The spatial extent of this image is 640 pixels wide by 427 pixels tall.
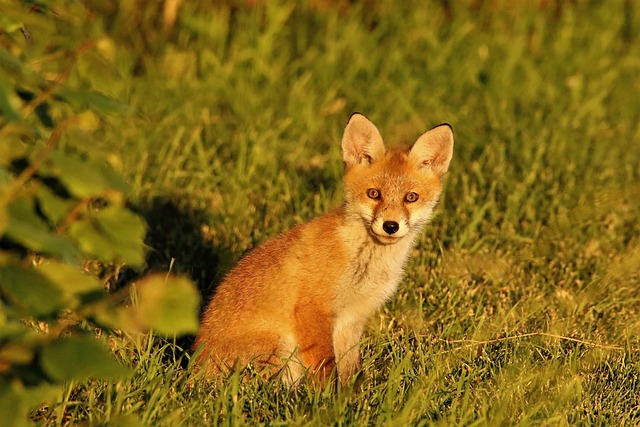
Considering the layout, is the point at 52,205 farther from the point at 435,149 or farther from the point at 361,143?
the point at 435,149

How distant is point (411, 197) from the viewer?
514 centimetres

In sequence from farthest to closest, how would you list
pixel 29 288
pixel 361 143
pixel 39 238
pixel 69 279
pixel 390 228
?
1. pixel 361 143
2. pixel 390 228
3. pixel 69 279
4. pixel 29 288
5. pixel 39 238

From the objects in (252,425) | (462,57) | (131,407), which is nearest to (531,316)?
(252,425)

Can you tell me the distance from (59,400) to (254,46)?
6.29 m

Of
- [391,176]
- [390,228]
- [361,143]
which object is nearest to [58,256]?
[390,228]

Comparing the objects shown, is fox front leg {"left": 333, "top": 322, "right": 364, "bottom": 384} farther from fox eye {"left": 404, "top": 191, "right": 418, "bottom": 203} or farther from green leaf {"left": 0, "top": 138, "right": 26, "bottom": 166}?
green leaf {"left": 0, "top": 138, "right": 26, "bottom": 166}

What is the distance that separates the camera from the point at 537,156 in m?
7.72

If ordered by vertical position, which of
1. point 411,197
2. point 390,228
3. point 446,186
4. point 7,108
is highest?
point 7,108

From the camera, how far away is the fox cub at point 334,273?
465cm

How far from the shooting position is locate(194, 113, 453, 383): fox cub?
465 centimetres

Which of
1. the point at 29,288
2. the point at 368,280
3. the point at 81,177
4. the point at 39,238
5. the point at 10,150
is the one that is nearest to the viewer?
the point at 39,238

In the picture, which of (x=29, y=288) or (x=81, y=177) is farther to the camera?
(x=81, y=177)

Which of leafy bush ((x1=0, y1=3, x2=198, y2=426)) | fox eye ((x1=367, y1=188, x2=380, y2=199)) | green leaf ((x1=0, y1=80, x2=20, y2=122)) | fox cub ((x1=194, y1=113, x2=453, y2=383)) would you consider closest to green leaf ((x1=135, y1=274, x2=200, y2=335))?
leafy bush ((x1=0, y1=3, x2=198, y2=426))

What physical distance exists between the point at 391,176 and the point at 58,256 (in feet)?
8.60
